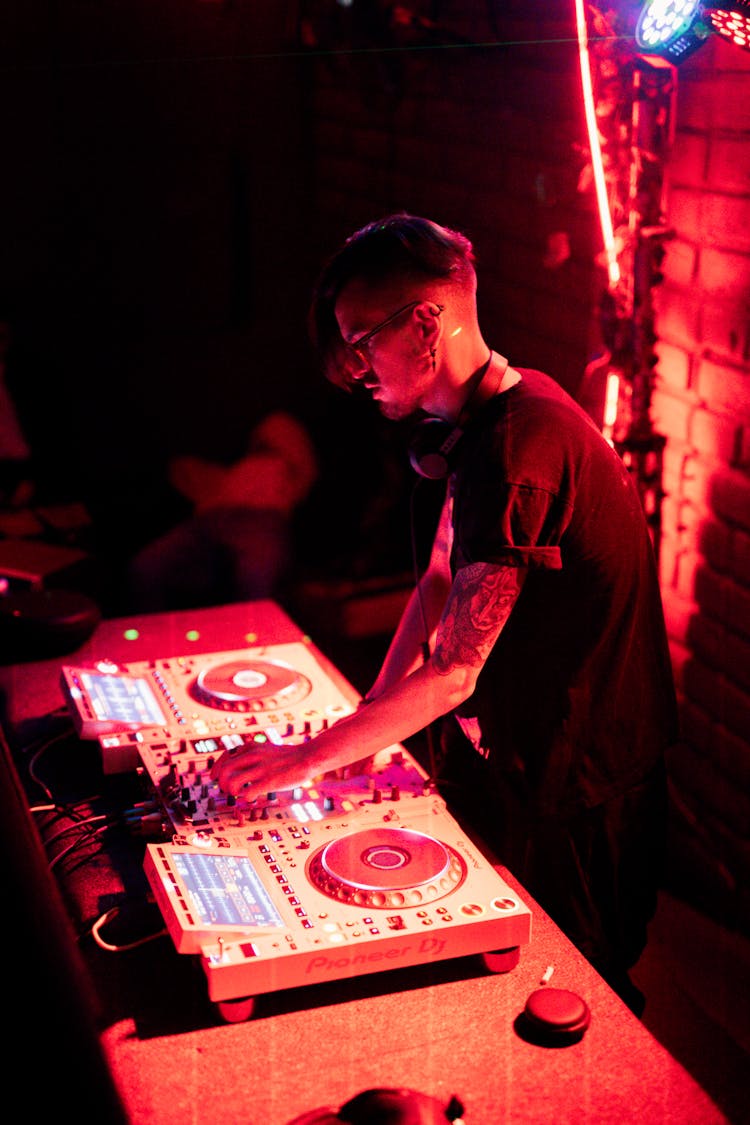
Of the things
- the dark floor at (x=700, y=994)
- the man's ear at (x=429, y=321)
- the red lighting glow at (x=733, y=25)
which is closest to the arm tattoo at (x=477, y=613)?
the man's ear at (x=429, y=321)

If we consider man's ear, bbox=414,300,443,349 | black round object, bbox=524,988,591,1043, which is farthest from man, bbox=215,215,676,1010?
black round object, bbox=524,988,591,1043

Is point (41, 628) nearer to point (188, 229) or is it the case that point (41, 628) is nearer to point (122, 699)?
point (122, 699)

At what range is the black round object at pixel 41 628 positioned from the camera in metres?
2.23

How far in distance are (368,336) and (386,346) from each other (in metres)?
0.03

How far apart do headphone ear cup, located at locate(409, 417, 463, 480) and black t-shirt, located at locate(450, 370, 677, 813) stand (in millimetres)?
31

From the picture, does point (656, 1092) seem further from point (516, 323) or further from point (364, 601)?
point (364, 601)

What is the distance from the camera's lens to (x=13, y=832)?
2.85 feet

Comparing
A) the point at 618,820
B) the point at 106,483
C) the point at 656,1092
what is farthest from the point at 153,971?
the point at 106,483

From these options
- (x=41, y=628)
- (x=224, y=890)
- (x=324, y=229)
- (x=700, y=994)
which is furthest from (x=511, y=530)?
(x=324, y=229)

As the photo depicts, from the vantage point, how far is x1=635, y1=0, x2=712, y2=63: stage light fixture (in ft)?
6.64

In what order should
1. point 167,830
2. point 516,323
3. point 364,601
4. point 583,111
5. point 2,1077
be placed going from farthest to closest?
point 364,601
point 516,323
point 583,111
point 167,830
point 2,1077

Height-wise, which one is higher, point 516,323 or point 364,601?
point 516,323

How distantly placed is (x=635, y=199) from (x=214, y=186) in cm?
296

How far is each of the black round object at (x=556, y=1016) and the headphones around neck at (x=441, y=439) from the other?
2.36 ft
